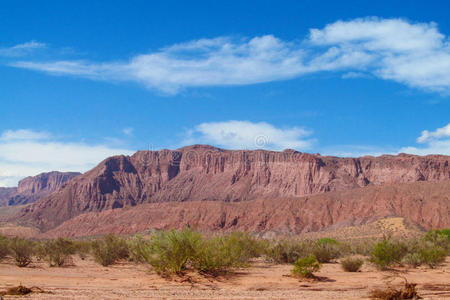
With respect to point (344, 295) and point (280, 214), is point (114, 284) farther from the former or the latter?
point (280, 214)

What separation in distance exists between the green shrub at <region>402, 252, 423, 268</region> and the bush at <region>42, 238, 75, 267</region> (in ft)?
65.8

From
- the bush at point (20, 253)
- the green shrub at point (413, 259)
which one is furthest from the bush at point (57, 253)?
the green shrub at point (413, 259)

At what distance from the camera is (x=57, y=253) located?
2638cm

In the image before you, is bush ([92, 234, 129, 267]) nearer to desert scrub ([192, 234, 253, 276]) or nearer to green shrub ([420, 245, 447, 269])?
desert scrub ([192, 234, 253, 276])

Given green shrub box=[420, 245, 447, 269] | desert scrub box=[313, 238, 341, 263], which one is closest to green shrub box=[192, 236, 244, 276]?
desert scrub box=[313, 238, 341, 263]

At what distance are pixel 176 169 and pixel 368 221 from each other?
9239 centimetres

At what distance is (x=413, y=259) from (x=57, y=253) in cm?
2091

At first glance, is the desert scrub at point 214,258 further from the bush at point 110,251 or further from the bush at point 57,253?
the bush at point 57,253

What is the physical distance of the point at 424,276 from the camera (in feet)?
72.1

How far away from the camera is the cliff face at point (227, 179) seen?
138 m

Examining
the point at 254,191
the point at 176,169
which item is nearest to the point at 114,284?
the point at 254,191

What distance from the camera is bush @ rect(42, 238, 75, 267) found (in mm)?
25734

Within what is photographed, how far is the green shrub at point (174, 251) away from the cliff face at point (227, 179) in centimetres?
11585

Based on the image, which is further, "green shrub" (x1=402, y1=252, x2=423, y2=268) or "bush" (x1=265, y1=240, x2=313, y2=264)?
"bush" (x1=265, y1=240, x2=313, y2=264)
